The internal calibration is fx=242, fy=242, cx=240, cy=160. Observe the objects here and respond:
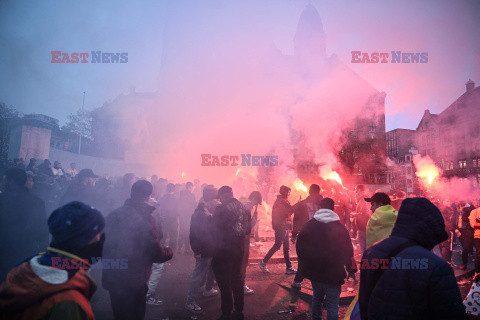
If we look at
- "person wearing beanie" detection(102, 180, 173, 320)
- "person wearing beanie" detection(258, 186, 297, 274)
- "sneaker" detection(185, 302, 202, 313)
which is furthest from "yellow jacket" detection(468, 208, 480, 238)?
"person wearing beanie" detection(102, 180, 173, 320)

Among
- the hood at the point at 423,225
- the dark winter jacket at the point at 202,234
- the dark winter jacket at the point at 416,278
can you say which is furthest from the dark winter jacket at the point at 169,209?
the hood at the point at 423,225

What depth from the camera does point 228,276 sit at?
3.82m

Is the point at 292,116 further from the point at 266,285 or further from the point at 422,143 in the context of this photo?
the point at 422,143

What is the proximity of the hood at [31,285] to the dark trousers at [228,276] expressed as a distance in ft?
8.88

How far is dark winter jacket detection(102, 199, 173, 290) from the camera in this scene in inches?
110

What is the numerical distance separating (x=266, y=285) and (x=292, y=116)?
14.4m

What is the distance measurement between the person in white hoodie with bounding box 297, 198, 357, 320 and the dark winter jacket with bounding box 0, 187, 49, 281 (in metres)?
3.93

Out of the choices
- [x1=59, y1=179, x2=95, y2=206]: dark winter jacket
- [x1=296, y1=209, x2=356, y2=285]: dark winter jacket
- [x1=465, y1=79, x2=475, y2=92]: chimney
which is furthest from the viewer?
[x1=465, y1=79, x2=475, y2=92]: chimney

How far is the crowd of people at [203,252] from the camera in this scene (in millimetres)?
1305

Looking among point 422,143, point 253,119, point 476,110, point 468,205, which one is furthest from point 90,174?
point 422,143

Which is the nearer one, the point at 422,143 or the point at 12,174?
the point at 12,174

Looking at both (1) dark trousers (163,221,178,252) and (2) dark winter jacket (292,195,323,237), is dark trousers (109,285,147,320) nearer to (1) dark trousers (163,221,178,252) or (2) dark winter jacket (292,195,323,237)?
(2) dark winter jacket (292,195,323,237)

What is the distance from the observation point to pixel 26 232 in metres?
3.56

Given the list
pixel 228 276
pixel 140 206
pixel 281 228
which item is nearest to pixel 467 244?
pixel 281 228
